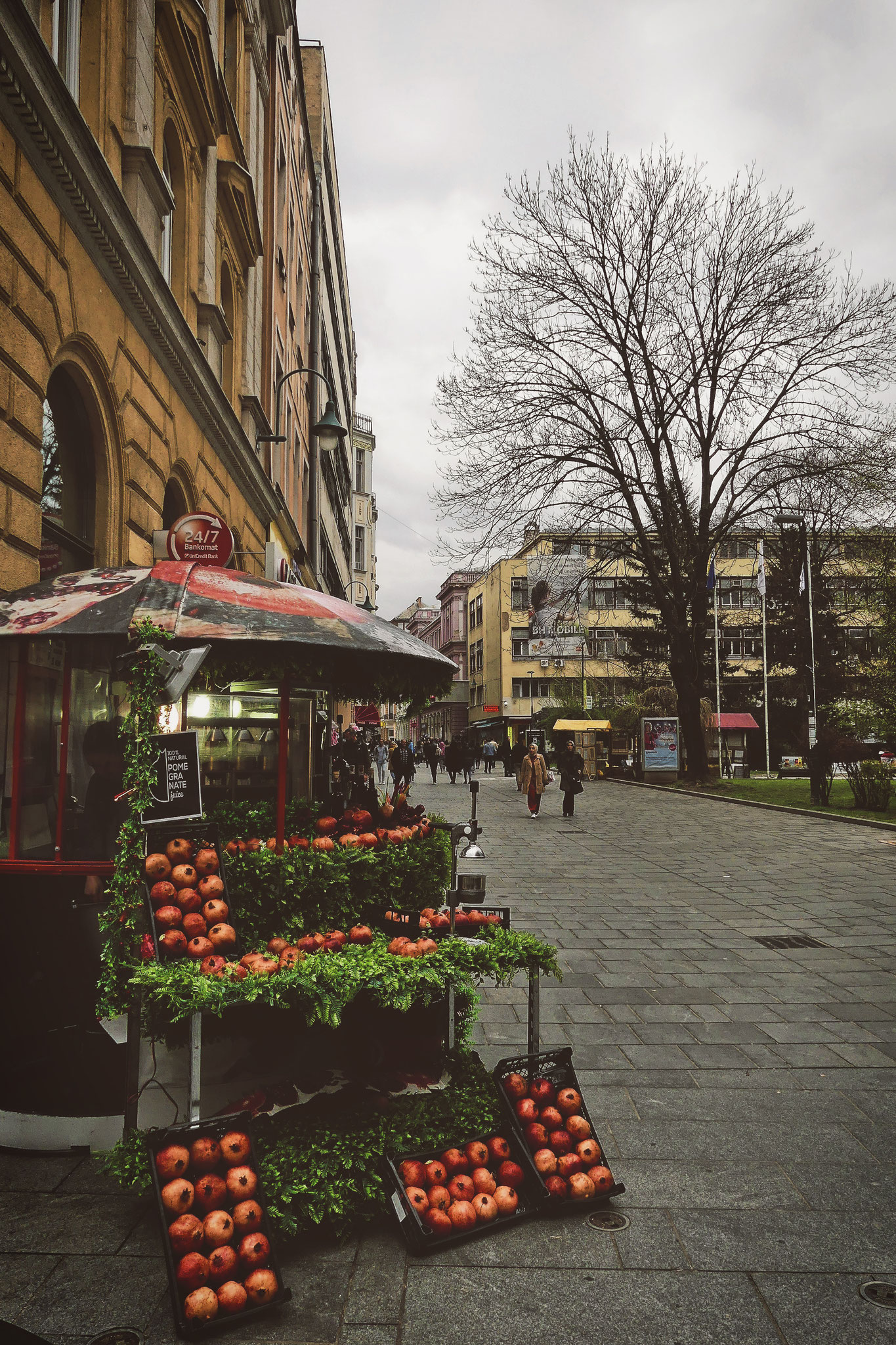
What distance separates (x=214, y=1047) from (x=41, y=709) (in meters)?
3.11

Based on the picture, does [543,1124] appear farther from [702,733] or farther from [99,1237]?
[702,733]

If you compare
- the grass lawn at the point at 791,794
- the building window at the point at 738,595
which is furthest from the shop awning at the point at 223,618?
the building window at the point at 738,595

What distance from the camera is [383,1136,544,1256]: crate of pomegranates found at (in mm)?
3373

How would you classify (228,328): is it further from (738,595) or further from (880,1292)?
(738,595)

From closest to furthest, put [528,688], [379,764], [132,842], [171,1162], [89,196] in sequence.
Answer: [171,1162], [132,842], [89,196], [379,764], [528,688]

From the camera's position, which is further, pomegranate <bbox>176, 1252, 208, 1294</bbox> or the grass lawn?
the grass lawn

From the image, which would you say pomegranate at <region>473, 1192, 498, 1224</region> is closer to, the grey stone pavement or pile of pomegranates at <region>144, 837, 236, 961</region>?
the grey stone pavement

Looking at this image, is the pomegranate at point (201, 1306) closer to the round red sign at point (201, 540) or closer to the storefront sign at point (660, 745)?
the round red sign at point (201, 540)

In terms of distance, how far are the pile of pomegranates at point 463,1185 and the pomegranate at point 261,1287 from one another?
561mm

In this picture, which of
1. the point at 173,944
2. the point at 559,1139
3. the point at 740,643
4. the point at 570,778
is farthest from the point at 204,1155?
the point at 740,643

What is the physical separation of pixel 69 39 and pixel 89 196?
5.94ft

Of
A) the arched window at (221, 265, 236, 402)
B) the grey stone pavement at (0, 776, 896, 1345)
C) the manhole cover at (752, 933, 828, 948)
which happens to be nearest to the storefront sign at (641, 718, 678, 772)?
the arched window at (221, 265, 236, 402)

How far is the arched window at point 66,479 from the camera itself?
27.2 feet

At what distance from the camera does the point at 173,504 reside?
12500 millimetres
